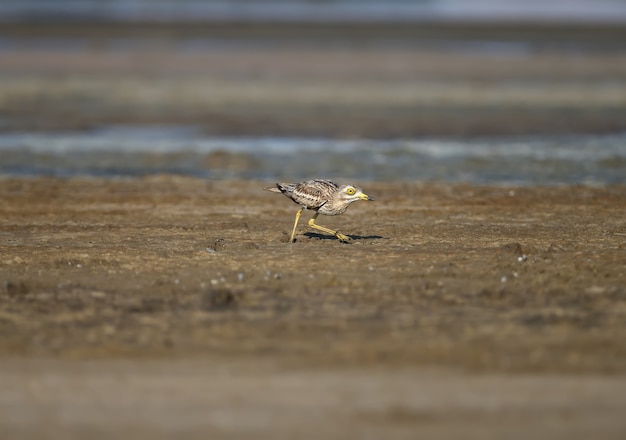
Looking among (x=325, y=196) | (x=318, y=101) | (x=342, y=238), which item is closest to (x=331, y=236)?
(x=342, y=238)

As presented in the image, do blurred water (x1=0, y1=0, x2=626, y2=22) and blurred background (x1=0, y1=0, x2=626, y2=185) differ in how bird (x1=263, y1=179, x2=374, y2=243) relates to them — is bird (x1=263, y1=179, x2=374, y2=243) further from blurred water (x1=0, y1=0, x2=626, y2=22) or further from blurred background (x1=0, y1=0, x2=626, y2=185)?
blurred water (x1=0, y1=0, x2=626, y2=22)

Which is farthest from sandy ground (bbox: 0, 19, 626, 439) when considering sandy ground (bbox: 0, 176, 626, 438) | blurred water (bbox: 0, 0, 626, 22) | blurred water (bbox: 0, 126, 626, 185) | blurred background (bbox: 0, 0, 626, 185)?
blurred water (bbox: 0, 0, 626, 22)

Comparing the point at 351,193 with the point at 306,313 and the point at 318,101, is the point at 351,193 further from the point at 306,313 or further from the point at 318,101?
the point at 318,101

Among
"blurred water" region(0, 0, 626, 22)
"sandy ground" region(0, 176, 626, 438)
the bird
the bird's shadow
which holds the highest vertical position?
"blurred water" region(0, 0, 626, 22)

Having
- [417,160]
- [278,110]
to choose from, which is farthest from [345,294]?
[278,110]

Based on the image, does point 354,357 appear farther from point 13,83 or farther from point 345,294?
point 13,83

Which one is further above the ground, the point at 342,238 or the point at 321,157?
the point at 321,157
